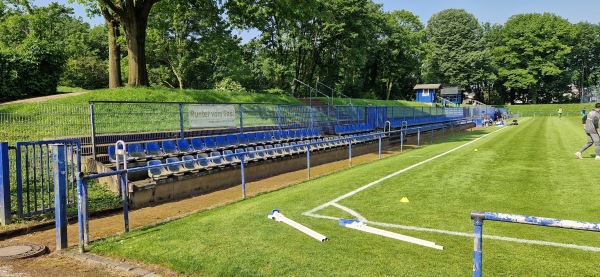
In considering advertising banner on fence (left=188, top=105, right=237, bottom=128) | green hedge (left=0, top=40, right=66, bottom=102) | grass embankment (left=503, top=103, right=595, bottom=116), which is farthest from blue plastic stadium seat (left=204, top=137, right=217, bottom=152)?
grass embankment (left=503, top=103, right=595, bottom=116)


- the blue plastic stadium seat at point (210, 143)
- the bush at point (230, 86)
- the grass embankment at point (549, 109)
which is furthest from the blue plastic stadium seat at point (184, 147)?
the grass embankment at point (549, 109)

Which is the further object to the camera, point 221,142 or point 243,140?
point 243,140

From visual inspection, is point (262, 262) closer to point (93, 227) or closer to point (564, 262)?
point (564, 262)

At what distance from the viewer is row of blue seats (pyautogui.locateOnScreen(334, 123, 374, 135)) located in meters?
23.9

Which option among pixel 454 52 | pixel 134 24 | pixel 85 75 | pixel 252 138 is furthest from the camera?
pixel 454 52

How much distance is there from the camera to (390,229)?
6406mm

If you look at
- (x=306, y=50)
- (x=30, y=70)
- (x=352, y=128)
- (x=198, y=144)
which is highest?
(x=306, y=50)

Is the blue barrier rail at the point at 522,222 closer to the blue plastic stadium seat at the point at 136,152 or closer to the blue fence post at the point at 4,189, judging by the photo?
the blue fence post at the point at 4,189

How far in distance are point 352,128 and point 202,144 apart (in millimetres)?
12426

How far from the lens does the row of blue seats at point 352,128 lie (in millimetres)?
23888

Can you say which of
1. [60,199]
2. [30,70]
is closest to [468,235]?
[60,199]

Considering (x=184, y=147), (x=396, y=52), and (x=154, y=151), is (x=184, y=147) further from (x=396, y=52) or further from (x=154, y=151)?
(x=396, y=52)

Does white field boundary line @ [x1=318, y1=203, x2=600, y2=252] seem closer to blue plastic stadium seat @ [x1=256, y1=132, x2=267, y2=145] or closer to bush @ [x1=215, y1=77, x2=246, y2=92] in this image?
blue plastic stadium seat @ [x1=256, y1=132, x2=267, y2=145]

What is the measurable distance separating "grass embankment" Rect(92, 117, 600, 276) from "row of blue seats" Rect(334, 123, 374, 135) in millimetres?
12897
